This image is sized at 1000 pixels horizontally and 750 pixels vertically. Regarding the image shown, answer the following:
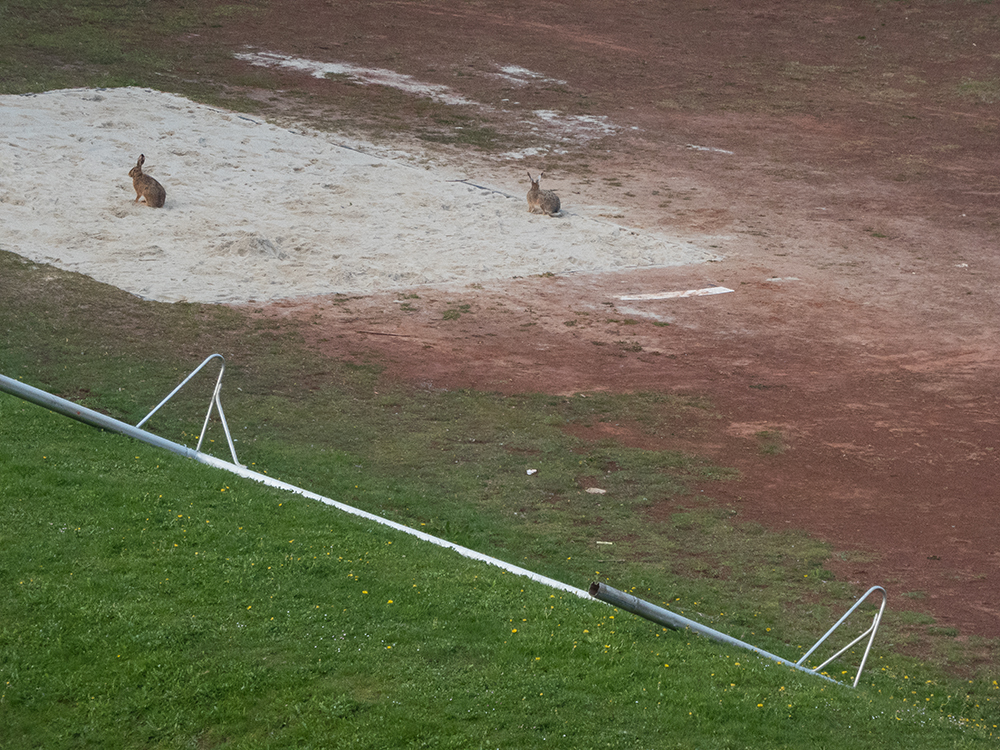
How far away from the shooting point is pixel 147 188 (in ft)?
56.5

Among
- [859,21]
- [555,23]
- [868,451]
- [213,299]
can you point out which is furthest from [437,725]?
[859,21]

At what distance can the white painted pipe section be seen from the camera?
8.45m

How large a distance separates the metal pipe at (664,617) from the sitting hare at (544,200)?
38.0ft

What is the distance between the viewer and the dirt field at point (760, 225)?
37.4 ft

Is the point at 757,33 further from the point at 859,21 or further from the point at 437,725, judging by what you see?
the point at 437,725

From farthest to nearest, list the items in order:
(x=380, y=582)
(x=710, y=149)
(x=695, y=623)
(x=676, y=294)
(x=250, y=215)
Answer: (x=710, y=149) < (x=250, y=215) < (x=676, y=294) < (x=380, y=582) < (x=695, y=623)

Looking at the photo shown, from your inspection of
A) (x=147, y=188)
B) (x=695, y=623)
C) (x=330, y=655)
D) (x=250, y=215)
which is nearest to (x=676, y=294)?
(x=250, y=215)

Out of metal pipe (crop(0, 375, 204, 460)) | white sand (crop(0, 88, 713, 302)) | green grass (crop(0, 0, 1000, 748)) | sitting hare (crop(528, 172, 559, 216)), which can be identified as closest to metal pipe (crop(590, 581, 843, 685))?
green grass (crop(0, 0, 1000, 748))

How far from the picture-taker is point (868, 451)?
38.9ft

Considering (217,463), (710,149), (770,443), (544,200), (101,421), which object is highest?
(710,149)

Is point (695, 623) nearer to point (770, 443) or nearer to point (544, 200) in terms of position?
point (770, 443)

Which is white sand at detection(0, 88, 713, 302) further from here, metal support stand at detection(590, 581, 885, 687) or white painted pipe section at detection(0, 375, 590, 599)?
metal support stand at detection(590, 581, 885, 687)

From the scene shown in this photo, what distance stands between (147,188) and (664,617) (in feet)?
41.4

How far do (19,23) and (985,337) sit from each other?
21.5 meters
